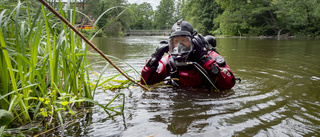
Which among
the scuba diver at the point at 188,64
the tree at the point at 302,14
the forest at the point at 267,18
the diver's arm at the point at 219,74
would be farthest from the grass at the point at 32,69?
the tree at the point at 302,14

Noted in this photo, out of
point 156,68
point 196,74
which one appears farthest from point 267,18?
point 156,68

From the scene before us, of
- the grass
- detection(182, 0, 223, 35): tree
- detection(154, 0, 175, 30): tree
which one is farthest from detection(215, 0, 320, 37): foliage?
detection(154, 0, 175, 30): tree

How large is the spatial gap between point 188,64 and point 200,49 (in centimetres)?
26

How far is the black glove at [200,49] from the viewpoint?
2746 mm

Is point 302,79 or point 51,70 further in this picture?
point 302,79

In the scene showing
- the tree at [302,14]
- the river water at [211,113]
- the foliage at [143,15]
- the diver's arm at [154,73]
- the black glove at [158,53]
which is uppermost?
the foliage at [143,15]

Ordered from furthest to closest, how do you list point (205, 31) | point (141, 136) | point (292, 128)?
point (205, 31)
point (292, 128)
point (141, 136)

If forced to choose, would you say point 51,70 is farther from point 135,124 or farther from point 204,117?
point 204,117

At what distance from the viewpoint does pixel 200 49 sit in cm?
281

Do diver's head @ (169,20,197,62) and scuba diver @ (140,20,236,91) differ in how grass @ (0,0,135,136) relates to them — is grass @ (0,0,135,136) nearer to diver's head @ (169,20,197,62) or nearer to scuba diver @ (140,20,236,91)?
scuba diver @ (140,20,236,91)

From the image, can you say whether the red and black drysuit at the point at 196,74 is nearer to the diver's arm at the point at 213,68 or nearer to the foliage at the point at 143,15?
the diver's arm at the point at 213,68

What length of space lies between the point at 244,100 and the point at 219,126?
879 millimetres

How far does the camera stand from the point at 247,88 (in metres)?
3.07

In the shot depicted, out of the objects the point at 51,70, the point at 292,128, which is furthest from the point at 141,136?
the point at 292,128
